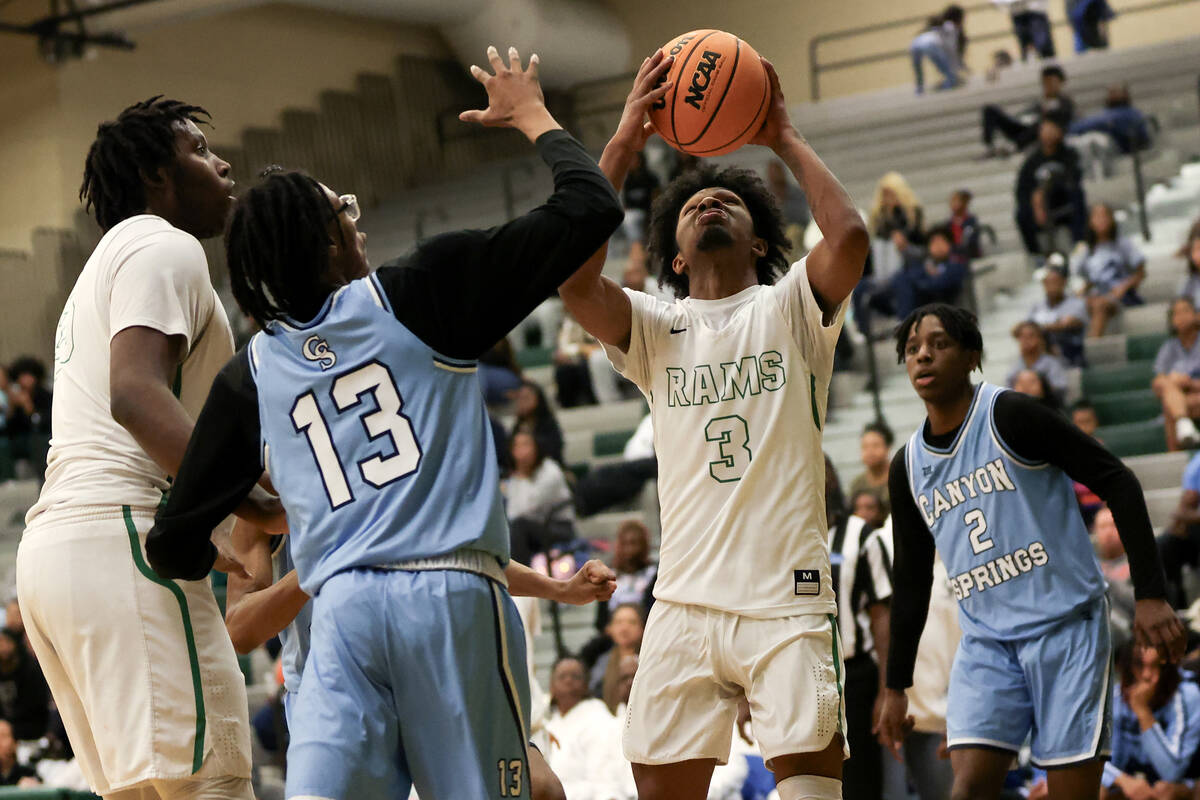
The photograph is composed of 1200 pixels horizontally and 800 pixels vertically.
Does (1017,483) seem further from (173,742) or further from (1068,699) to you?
(173,742)

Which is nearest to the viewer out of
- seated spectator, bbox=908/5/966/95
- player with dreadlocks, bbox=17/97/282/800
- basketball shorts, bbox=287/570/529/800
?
basketball shorts, bbox=287/570/529/800

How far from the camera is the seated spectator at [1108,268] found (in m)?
12.2

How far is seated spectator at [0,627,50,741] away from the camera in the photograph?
10.5 m

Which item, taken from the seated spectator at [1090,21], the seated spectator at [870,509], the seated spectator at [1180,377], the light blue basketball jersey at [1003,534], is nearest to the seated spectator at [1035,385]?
the seated spectator at [1180,377]

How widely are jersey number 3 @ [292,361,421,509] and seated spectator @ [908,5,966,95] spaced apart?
57.8 ft

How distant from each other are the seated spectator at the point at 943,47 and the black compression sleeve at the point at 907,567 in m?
15.3

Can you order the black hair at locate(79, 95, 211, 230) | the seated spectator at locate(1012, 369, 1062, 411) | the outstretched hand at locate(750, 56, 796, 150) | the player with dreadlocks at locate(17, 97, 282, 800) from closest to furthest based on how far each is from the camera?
1. the player with dreadlocks at locate(17, 97, 282, 800)
2. the black hair at locate(79, 95, 211, 230)
3. the outstretched hand at locate(750, 56, 796, 150)
4. the seated spectator at locate(1012, 369, 1062, 411)

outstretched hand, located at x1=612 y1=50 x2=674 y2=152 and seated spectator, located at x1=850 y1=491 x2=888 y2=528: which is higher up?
outstretched hand, located at x1=612 y1=50 x2=674 y2=152

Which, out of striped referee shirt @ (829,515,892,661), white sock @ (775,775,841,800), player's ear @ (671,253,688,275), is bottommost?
striped referee shirt @ (829,515,892,661)

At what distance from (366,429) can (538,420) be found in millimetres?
8876

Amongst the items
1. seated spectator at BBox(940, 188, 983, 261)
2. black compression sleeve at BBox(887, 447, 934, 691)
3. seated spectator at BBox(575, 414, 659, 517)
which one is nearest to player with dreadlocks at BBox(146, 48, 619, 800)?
black compression sleeve at BBox(887, 447, 934, 691)

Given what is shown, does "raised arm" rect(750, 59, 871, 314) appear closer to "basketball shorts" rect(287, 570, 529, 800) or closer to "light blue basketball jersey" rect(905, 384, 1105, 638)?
"light blue basketball jersey" rect(905, 384, 1105, 638)

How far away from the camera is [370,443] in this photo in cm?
300

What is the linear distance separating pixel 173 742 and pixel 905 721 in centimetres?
268
